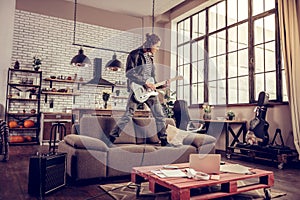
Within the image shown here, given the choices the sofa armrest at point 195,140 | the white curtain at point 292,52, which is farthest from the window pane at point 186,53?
the sofa armrest at point 195,140

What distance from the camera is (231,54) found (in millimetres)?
5719

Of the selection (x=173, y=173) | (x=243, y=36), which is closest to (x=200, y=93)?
(x=243, y=36)

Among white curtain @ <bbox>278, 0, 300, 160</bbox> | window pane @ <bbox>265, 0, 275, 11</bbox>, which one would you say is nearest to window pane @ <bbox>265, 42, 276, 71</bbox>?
white curtain @ <bbox>278, 0, 300, 160</bbox>

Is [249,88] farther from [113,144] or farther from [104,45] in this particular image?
[104,45]

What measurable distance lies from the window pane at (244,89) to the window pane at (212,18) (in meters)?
1.56

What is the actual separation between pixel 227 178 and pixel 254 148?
2.59 m

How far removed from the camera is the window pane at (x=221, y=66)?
589 centimetres

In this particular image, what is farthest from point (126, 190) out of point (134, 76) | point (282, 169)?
point (282, 169)

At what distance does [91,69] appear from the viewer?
23.1 ft

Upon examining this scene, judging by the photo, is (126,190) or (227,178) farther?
(126,190)

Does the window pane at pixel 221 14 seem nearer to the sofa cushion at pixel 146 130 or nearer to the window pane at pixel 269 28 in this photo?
the window pane at pixel 269 28

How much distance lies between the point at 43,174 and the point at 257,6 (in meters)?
4.86

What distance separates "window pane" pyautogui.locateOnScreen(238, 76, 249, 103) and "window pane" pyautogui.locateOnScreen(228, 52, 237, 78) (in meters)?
0.24

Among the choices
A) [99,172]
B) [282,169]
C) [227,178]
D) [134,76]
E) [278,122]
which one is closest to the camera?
[227,178]
